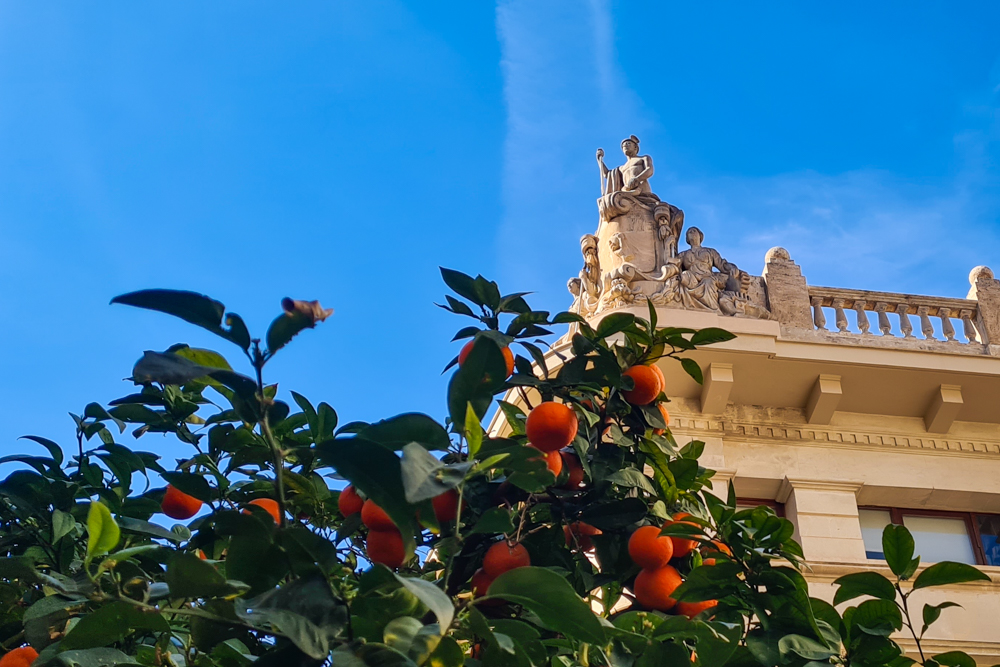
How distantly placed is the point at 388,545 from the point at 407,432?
1.31 ft

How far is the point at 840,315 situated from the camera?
29.4 feet

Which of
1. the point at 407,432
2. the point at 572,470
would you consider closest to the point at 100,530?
the point at 407,432

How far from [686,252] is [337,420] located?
23.2 ft

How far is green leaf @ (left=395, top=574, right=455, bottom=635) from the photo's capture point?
43.8 inches

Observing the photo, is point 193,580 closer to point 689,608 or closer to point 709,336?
point 689,608

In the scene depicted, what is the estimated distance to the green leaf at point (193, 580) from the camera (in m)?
1.42

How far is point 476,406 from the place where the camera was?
5.10 ft

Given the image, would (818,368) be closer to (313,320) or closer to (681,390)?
(681,390)


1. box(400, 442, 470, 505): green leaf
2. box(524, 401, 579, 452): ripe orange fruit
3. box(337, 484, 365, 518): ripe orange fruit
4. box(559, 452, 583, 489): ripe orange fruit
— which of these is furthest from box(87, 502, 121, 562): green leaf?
box(559, 452, 583, 489): ripe orange fruit

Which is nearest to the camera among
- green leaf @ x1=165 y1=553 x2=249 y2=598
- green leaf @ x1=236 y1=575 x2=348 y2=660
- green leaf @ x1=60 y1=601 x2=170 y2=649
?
green leaf @ x1=236 y1=575 x2=348 y2=660

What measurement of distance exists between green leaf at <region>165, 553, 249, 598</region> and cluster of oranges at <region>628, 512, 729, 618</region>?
44.6 inches

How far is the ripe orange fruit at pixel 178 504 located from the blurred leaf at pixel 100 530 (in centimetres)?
106

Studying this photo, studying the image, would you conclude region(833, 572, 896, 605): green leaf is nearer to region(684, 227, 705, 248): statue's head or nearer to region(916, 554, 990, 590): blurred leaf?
region(916, 554, 990, 590): blurred leaf

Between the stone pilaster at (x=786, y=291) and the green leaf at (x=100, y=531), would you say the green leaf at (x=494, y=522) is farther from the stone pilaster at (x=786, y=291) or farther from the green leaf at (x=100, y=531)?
the stone pilaster at (x=786, y=291)
